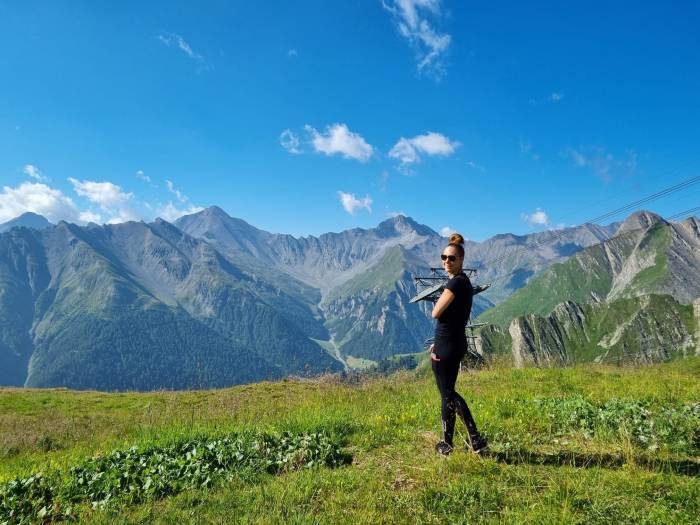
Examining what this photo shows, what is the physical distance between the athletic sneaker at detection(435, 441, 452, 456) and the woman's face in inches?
121

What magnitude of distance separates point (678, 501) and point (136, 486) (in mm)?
7648

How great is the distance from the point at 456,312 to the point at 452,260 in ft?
3.18

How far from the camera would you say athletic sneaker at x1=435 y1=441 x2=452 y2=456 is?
718cm

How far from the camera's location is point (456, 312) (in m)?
7.34

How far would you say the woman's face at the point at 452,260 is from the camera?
758cm

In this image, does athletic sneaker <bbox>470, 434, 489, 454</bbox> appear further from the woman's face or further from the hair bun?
the hair bun

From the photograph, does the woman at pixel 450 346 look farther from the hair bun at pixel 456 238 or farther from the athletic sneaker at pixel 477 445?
the hair bun at pixel 456 238

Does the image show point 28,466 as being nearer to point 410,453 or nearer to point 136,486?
point 136,486

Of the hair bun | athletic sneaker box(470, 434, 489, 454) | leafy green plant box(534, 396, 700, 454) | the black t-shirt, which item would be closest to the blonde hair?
the hair bun

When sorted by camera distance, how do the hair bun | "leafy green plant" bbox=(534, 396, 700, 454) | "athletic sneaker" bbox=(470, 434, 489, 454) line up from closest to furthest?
"athletic sneaker" bbox=(470, 434, 489, 454) → "leafy green plant" bbox=(534, 396, 700, 454) → the hair bun

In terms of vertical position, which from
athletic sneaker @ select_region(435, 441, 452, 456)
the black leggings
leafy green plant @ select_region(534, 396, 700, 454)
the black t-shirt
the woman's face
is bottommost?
leafy green plant @ select_region(534, 396, 700, 454)

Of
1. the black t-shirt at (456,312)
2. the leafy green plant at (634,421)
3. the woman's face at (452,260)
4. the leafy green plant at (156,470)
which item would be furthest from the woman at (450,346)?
the leafy green plant at (634,421)

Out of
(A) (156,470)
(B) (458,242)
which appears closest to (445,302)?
(B) (458,242)

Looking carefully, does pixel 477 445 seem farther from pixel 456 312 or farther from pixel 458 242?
pixel 458 242
